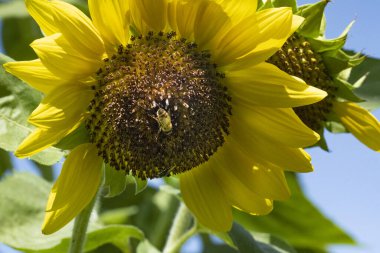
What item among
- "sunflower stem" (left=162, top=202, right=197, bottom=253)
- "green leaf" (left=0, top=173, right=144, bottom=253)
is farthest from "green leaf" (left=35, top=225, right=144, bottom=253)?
"sunflower stem" (left=162, top=202, right=197, bottom=253)

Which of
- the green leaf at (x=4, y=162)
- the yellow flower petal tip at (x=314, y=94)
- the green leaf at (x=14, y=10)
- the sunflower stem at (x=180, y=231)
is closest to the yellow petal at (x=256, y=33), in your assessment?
the yellow flower petal tip at (x=314, y=94)

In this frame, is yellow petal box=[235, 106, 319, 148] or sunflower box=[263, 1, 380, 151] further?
sunflower box=[263, 1, 380, 151]

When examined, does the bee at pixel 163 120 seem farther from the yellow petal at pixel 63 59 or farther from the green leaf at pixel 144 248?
the green leaf at pixel 144 248

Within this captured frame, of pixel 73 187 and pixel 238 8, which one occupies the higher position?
pixel 238 8

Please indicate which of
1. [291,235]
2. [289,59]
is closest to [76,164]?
[289,59]

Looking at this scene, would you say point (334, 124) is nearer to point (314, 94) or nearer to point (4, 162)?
point (314, 94)

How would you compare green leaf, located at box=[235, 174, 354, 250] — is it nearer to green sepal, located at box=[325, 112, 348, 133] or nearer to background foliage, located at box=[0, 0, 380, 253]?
background foliage, located at box=[0, 0, 380, 253]

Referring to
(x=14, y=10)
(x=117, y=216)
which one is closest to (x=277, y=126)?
(x=117, y=216)
